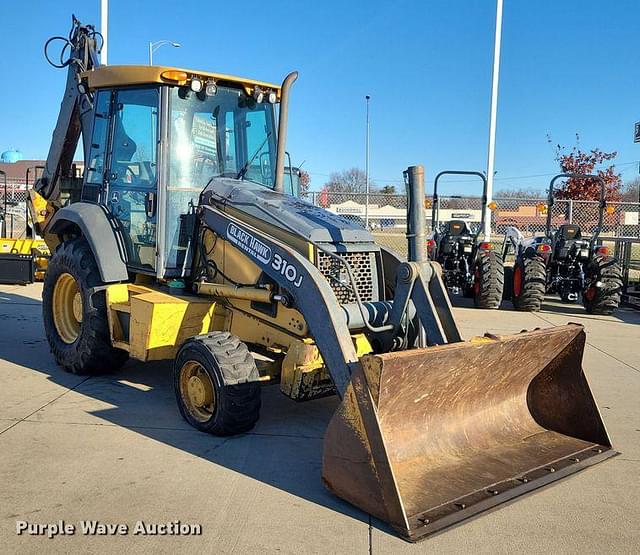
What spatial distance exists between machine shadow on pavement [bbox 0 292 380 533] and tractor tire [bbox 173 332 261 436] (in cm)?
14

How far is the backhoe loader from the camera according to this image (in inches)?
151

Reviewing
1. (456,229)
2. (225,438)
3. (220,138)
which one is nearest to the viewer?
(225,438)

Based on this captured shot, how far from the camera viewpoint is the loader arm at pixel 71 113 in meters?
7.32

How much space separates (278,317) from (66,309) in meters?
2.83

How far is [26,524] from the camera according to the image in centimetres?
347

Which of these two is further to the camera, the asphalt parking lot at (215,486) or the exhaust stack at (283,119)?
the exhaust stack at (283,119)

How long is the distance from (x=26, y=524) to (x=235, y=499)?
110 cm

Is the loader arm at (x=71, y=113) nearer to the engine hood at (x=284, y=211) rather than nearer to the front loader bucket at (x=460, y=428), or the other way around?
the engine hood at (x=284, y=211)

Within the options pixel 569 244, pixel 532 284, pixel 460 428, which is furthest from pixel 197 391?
pixel 569 244

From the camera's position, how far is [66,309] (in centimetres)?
676

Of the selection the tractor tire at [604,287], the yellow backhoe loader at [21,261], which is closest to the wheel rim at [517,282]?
the tractor tire at [604,287]

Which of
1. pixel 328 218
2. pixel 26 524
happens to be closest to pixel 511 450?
pixel 328 218

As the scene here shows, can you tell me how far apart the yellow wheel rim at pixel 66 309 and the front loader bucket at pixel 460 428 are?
3.84 m

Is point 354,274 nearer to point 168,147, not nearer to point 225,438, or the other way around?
point 225,438
